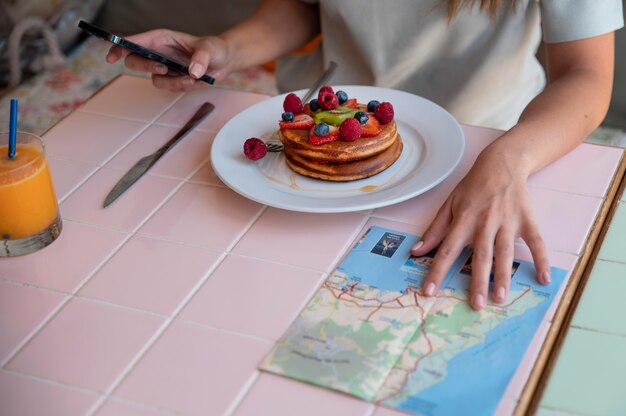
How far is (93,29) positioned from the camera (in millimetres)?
1163

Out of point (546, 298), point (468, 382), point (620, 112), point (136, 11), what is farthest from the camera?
point (136, 11)

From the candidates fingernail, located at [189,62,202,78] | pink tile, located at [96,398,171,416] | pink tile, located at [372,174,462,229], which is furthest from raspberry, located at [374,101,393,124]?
pink tile, located at [96,398,171,416]

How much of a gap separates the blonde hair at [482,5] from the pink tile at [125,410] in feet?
3.21

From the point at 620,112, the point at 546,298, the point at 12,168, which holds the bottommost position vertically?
the point at 620,112

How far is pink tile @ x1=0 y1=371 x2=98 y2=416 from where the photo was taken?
0.80 meters

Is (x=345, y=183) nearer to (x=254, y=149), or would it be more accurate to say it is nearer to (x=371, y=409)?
(x=254, y=149)

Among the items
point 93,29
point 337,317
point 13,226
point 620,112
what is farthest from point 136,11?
point 337,317

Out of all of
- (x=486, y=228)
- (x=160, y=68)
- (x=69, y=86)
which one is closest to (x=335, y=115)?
(x=486, y=228)

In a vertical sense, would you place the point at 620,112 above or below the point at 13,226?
below

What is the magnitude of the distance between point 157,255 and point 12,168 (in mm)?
215

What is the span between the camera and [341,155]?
1097 millimetres

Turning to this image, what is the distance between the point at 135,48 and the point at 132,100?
0.19 metres

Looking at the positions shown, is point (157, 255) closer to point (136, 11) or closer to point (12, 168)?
point (12, 168)

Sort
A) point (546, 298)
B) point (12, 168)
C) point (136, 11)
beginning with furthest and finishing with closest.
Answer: point (136, 11) → point (12, 168) → point (546, 298)
